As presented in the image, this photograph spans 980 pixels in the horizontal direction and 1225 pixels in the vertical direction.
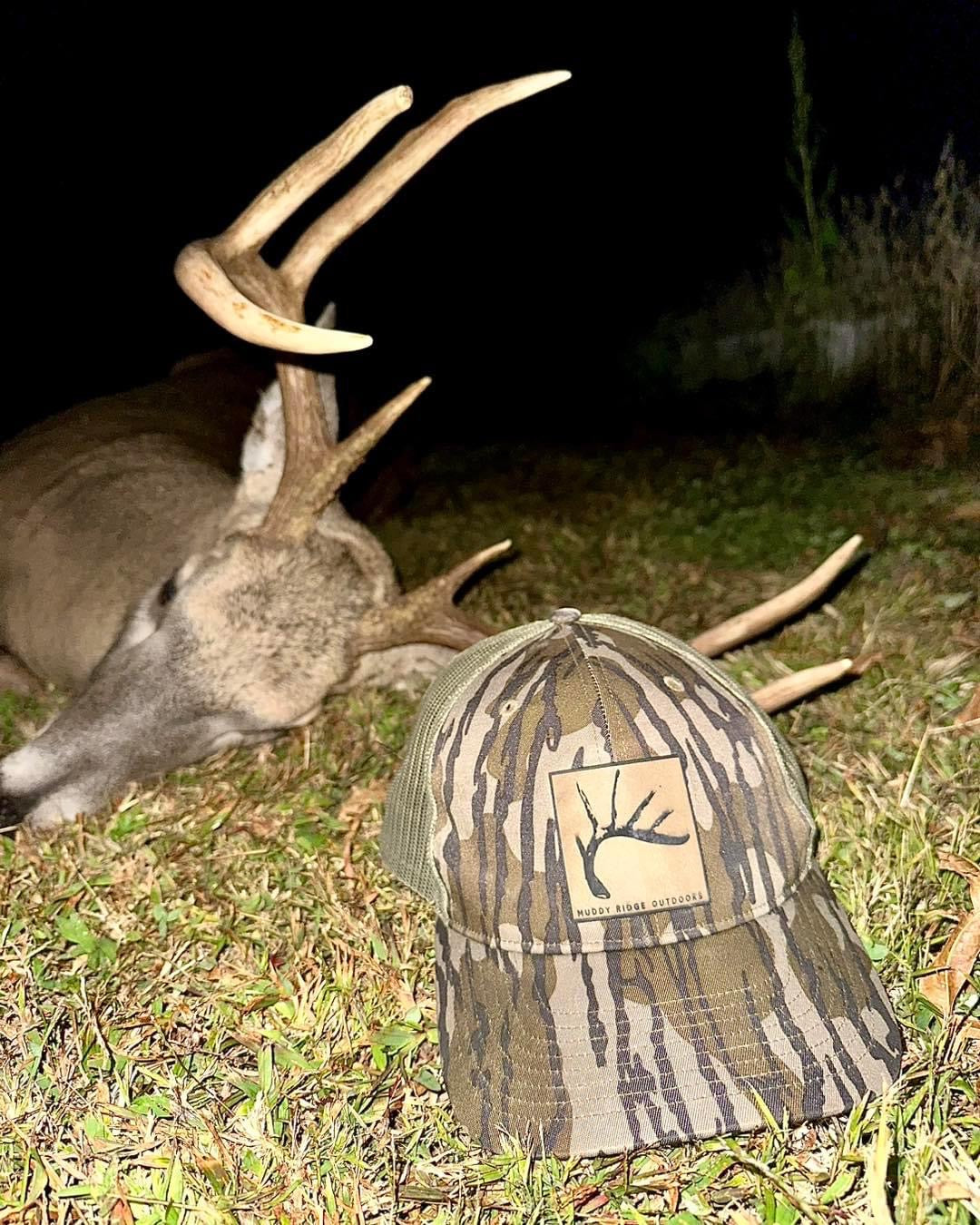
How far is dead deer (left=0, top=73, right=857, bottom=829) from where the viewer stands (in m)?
2.88

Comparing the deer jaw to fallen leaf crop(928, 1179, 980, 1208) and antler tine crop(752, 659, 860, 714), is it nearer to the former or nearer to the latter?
antler tine crop(752, 659, 860, 714)

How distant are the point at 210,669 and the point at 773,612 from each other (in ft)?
4.82

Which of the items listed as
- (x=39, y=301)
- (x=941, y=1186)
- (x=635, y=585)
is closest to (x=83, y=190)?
(x=39, y=301)

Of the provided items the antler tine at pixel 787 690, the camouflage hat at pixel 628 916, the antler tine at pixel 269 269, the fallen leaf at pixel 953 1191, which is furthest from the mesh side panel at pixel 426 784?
the fallen leaf at pixel 953 1191

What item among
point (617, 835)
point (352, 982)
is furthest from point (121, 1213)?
Answer: point (617, 835)

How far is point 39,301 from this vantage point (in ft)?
17.0

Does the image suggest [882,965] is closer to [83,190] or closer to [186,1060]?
[186,1060]

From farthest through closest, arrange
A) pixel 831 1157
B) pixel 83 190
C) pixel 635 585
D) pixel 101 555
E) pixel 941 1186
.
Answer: pixel 83 190 → pixel 635 585 → pixel 101 555 → pixel 831 1157 → pixel 941 1186

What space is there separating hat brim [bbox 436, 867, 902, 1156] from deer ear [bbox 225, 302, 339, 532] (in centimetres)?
193

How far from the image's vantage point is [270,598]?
3.23m

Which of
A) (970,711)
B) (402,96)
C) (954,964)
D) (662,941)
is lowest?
(970,711)

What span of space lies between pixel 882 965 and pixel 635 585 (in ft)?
8.27

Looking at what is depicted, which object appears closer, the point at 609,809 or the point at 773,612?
the point at 609,809

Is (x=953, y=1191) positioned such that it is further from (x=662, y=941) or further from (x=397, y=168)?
(x=397, y=168)
